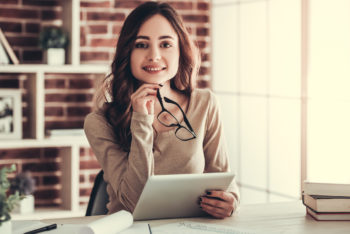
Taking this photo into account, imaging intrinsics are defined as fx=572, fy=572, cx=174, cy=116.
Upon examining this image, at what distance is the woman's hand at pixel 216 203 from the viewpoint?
1.75 metres

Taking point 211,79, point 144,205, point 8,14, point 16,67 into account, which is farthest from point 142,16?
point 211,79

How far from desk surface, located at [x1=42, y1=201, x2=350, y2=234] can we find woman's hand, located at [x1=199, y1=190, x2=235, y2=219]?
0.08ft

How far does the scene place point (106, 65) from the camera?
3.44 meters

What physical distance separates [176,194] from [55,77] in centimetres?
207

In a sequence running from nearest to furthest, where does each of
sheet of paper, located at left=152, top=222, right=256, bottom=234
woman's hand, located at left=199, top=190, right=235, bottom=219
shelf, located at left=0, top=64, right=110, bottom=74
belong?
sheet of paper, located at left=152, top=222, right=256, bottom=234 → woman's hand, located at left=199, top=190, right=235, bottom=219 → shelf, located at left=0, top=64, right=110, bottom=74

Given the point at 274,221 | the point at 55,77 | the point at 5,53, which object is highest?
the point at 5,53

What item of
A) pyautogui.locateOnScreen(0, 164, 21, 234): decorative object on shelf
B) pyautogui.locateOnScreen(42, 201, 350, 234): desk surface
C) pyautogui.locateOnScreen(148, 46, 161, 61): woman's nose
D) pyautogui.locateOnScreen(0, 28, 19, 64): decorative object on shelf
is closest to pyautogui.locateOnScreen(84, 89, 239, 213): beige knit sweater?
pyautogui.locateOnScreen(42, 201, 350, 234): desk surface

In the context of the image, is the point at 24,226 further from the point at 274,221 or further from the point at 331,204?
the point at 331,204

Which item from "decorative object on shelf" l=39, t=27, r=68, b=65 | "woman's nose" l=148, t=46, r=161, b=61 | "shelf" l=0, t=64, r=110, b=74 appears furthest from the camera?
"decorative object on shelf" l=39, t=27, r=68, b=65

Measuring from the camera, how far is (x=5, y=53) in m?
3.26

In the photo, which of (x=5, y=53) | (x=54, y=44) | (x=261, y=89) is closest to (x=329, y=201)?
(x=261, y=89)

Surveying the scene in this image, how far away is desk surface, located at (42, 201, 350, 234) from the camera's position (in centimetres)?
168

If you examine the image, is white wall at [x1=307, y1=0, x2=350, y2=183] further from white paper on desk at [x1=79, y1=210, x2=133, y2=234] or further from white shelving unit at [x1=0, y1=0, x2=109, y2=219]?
white paper on desk at [x1=79, y1=210, x2=133, y2=234]

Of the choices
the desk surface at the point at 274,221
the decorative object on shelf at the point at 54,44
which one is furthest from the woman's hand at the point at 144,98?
the decorative object on shelf at the point at 54,44
